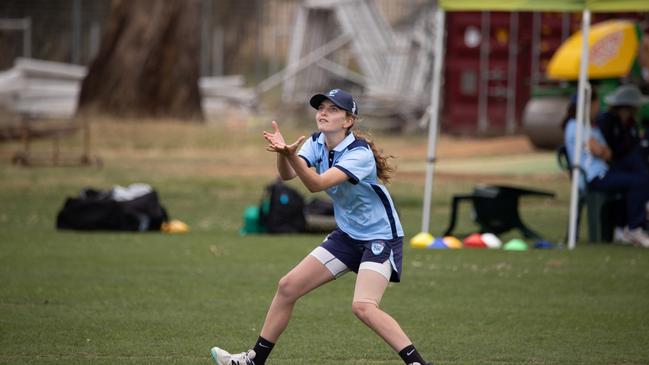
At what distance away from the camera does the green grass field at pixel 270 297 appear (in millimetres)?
7496

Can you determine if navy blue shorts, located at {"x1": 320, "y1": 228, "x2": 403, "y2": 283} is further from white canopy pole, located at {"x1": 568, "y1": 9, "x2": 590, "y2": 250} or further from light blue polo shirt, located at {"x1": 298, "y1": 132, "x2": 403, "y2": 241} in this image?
white canopy pole, located at {"x1": 568, "y1": 9, "x2": 590, "y2": 250}

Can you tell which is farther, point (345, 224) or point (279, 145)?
point (345, 224)

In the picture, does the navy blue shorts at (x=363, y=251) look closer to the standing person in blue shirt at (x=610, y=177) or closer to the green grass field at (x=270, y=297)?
the green grass field at (x=270, y=297)

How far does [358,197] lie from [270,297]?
3231mm

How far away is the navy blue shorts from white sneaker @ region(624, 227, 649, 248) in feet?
22.5

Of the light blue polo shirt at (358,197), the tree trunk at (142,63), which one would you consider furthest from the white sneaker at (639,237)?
the tree trunk at (142,63)

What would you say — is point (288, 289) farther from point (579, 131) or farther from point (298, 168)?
point (579, 131)

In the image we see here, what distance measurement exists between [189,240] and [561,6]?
189 inches

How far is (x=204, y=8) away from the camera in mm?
34094

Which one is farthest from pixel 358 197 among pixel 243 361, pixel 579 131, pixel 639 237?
pixel 639 237

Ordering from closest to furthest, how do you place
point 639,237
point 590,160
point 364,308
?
point 364,308
point 639,237
point 590,160

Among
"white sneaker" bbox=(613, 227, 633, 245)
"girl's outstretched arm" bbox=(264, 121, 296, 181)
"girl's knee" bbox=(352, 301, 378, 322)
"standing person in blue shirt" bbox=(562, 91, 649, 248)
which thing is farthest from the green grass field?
"girl's outstretched arm" bbox=(264, 121, 296, 181)

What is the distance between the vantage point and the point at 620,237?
13102mm

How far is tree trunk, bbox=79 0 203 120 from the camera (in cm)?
3016
